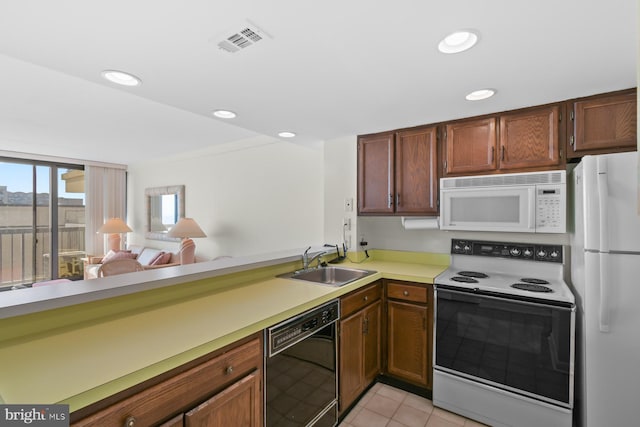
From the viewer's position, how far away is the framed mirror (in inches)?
200

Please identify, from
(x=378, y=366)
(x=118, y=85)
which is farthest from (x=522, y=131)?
(x=118, y=85)

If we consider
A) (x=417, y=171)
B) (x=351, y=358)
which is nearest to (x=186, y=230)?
(x=351, y=358)

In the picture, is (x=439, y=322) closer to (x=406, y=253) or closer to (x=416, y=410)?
(x=416, y=410)

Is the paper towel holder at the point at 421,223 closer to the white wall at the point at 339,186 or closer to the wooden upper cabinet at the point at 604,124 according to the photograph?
the white wall at the point at 339,186

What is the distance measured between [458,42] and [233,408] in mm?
1854

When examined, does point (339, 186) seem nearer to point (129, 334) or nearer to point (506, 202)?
point (506, 202)

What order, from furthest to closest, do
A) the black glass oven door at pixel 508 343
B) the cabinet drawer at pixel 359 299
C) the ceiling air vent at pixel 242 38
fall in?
the cabinet drawer at pixel 359 299
the black glass oven door at pixel 508 343
the ceiling air vent at pixel 242 38

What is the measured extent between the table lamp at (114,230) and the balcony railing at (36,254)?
503 millimetres

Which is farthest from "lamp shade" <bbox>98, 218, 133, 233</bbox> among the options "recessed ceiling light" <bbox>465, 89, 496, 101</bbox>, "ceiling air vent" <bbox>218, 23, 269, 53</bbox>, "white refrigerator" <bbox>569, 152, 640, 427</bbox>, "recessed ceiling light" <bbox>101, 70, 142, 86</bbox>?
"white refrigerator" <bbox>569, 152, 640, 427</bbox>

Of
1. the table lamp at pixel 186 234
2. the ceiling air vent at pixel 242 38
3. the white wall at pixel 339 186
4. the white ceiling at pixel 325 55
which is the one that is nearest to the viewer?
the white ceiling at pixel 325 55

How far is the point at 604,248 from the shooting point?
152cm

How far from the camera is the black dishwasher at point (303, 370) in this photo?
1.44 meters

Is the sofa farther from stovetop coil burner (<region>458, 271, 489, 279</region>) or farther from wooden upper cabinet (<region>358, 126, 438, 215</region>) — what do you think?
stovetop coil burner (<region>458, 271, 489, 279</region>)

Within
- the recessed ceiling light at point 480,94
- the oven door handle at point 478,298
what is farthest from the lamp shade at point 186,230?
the recessed ceiling light at point 480,94
